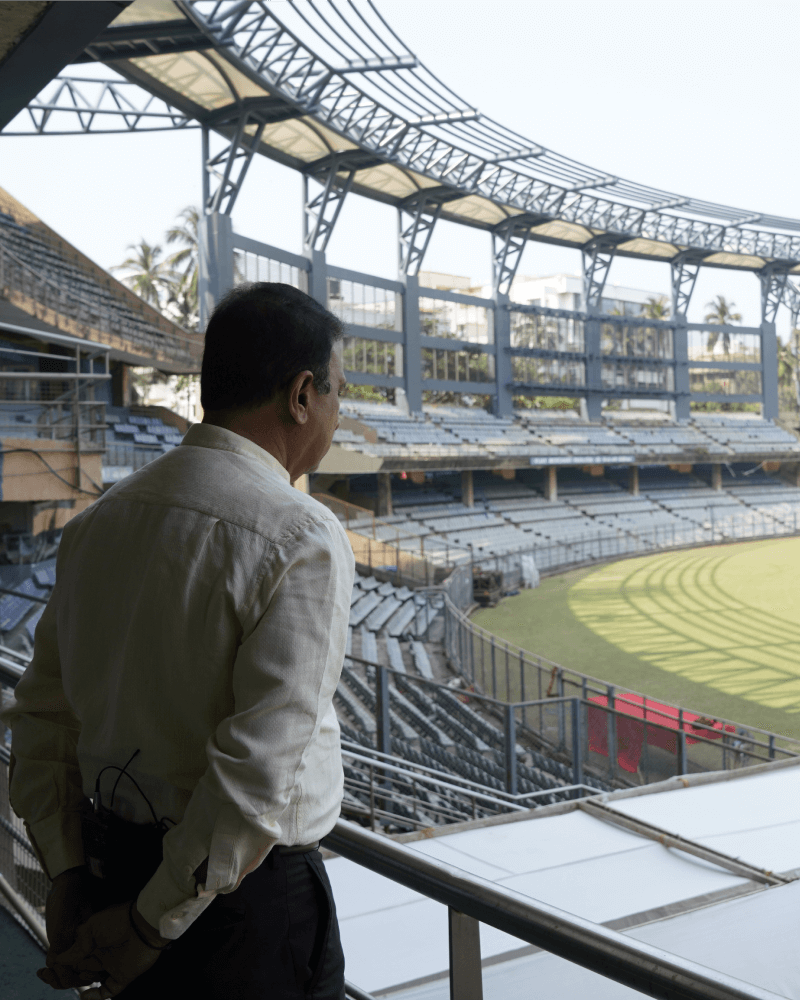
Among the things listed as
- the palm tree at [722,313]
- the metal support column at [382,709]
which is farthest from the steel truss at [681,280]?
the metal support column at [382,709]

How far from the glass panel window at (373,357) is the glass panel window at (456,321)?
2239mm

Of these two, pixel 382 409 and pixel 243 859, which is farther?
pixel 382 409

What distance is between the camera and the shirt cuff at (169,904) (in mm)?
1301

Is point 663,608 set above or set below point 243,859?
below

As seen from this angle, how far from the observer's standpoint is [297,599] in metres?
1.32

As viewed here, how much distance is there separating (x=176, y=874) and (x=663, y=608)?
22.2 meters

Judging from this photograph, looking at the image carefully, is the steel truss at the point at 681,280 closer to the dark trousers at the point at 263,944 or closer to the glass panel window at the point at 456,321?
the glass panel window at the point at 456,321

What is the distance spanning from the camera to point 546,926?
1.28 metres

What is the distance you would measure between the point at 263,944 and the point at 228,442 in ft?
2.76

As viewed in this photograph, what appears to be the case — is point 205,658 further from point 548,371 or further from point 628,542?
point 548,371

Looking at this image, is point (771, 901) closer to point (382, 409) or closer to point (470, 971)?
point (470, 971)

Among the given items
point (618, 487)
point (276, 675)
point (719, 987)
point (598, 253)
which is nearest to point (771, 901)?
point (719, 987)

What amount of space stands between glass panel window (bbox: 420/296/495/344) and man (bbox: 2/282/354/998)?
37.8 meters

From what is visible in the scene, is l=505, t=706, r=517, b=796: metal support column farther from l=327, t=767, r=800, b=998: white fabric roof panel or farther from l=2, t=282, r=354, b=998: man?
l=2, t=282, r=354, b=998: man
